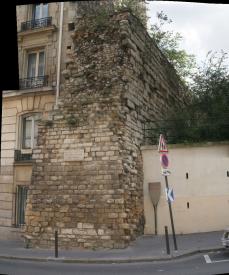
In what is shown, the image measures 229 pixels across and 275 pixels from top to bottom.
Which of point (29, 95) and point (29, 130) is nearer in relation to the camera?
point (29, 95)

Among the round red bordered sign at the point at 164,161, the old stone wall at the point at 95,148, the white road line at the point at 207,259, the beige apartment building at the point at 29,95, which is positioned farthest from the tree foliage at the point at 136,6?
the white road line at the point at 207,259

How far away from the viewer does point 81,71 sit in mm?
12516

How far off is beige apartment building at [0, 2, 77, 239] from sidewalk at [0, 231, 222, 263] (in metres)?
3.36

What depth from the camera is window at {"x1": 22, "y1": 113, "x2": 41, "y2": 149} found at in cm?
1520

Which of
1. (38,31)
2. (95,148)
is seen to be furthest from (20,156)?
(38,31)

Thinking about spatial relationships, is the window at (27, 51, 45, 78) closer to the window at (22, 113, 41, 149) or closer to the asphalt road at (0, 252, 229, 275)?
the window at (22, 113, 41, 149)

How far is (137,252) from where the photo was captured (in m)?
9.40

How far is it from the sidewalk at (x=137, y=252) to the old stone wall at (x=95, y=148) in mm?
438

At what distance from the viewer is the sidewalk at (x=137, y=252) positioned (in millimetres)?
8719

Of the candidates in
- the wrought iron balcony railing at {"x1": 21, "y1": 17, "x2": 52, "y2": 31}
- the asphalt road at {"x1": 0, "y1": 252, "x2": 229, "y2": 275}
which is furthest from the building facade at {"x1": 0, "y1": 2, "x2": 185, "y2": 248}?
the asphalt road at {"x1": 0, "y1": 252, "x2": 229, "y2": 275}

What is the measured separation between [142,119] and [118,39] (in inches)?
110

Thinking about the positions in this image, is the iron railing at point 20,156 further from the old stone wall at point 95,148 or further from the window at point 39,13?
the window at point 39,13

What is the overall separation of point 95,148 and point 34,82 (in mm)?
5694

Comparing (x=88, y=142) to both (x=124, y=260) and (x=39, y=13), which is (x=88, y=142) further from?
(x=39, y=13)
